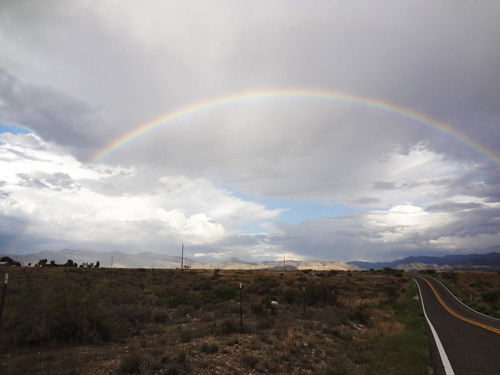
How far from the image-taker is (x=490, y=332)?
1953cm

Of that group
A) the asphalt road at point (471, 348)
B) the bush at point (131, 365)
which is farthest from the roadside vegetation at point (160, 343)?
the asphalt road at point (471, 348)

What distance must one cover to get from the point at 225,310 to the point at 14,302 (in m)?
12.2

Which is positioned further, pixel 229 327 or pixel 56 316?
pixel 229 327

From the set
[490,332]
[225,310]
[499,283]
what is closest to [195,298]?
[225,310]

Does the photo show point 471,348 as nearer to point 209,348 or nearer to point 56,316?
point 209,348

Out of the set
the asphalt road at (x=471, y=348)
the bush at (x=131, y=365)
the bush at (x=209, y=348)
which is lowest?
the asphalt road at (x=471, y=348)

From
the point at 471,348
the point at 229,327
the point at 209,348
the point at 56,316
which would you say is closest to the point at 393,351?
the point at 471,348

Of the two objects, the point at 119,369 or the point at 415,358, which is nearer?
the point at 119,369

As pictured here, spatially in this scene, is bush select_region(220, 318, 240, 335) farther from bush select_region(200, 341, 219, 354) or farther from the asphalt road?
the asphalt road

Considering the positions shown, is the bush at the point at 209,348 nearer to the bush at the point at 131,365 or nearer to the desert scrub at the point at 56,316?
the bush at the point at 131,365

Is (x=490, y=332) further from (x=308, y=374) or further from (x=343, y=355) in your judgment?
(x=308, y=374)

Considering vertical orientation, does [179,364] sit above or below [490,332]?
above

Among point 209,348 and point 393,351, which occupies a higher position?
point 209,348

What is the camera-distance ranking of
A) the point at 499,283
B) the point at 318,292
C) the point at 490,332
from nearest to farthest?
the point at 490,332 → the point at 318,292 → the point at 499,283
